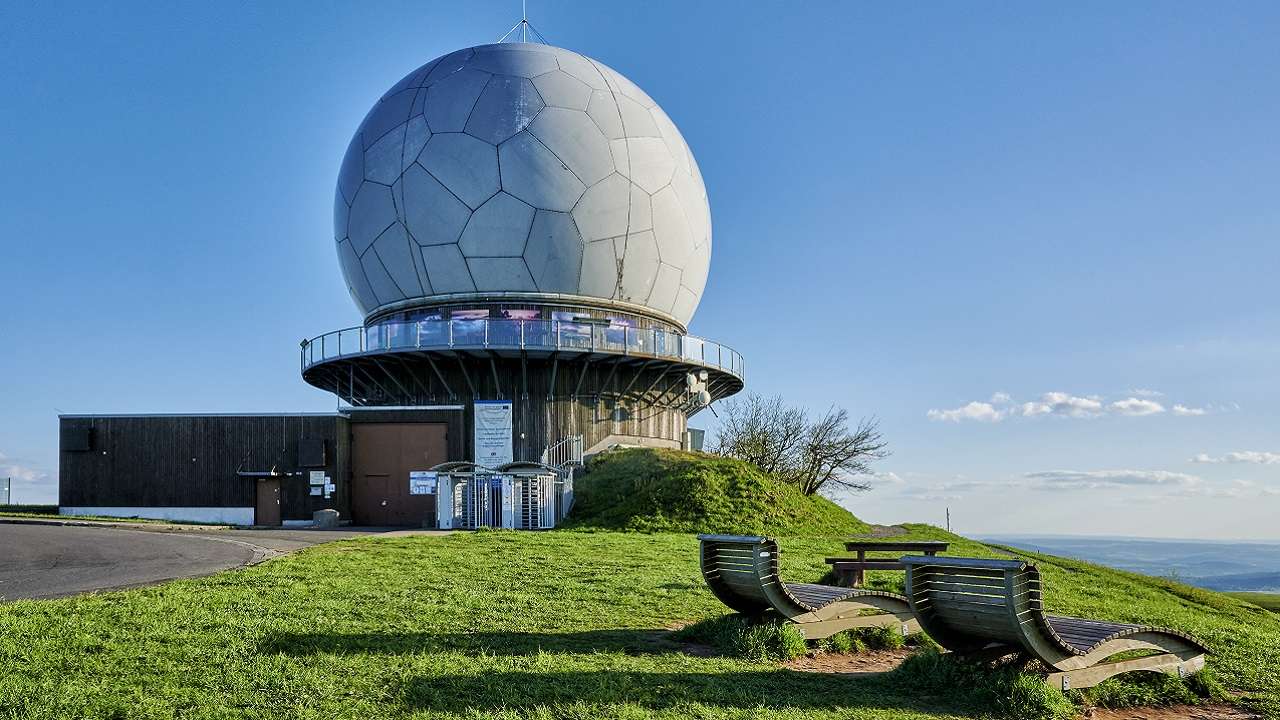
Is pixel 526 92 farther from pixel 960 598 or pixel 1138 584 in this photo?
pixel 960 598

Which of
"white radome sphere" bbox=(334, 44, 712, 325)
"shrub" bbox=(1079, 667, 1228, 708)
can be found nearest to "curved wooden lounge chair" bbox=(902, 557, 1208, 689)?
"shrub" bbox=(1079, 667, 1228, 708)

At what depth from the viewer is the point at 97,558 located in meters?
13.2

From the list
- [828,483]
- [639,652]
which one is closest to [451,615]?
[639,652]

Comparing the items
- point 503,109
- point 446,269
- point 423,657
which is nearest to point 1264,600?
point 446,269

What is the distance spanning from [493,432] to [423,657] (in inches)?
883

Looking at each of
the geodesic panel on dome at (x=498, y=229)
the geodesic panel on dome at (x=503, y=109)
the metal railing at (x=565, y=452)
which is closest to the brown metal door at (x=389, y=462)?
the metal railing at (x=565, y=452)

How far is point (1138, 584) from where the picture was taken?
1691 cm

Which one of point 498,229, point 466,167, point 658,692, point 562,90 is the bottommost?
point 658,692

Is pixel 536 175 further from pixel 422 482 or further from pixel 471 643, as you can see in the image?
pixel 471 643

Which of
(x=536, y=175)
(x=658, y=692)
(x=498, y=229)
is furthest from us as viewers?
(x=498, y=229)

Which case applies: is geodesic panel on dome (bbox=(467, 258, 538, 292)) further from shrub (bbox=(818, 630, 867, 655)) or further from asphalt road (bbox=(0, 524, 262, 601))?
shrub (bbox=(818, 630, 867, 655))

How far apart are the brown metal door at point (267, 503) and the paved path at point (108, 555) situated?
726 cm

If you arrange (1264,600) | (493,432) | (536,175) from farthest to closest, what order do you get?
1. (1264,600)
2. (493,432)
3. (536,175)

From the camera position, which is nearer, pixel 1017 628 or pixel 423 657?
pixel 1017 628
